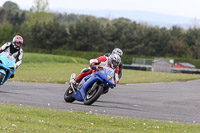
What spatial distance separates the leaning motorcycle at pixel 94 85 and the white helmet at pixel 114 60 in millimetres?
205

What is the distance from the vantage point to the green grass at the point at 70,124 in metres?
8.58

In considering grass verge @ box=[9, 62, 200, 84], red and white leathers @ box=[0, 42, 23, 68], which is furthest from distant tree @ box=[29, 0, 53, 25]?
red and white leathers @ box=[0, 42, 23, 68]

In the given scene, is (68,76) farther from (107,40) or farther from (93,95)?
(107,40)

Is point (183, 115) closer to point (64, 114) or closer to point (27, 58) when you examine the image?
point (64, 114)

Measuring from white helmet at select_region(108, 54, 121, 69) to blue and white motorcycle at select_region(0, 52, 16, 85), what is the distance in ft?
12.3

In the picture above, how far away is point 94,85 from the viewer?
1382 centimetres

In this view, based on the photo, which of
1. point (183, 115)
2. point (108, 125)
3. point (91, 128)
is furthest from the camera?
point (183, 115)

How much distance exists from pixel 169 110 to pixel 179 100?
427 centimetres

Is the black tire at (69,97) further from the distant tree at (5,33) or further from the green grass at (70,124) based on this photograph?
the distant tree at (5,33)

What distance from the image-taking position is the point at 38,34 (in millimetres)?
83125

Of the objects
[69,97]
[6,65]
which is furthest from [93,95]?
[6,65]

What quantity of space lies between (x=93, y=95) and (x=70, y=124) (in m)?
4.43

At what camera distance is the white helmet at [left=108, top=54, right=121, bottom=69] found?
549 inches

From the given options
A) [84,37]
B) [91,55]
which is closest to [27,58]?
[91,55]
